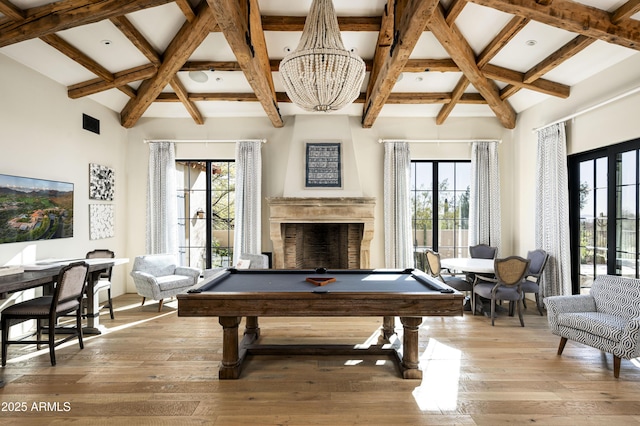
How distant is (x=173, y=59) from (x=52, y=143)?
1.89m

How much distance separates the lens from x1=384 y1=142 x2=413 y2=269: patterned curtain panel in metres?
6.24

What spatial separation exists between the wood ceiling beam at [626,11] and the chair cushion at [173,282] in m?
5.86

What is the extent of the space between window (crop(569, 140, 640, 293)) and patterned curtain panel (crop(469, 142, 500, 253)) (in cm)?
124

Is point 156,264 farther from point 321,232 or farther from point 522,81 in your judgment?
point 522,81

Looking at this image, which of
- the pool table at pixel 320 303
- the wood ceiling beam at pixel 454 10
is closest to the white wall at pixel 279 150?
the wood ceiling beam at pixel 454 10

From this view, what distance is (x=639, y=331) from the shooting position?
9.60 ft

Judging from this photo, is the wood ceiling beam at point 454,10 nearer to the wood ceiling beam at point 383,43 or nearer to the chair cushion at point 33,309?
the wood ceiling beam at point 383,43

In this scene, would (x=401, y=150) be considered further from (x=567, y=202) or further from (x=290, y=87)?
(x=290, y=87)

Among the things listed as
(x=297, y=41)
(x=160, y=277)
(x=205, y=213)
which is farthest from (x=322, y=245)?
(x=297, y=41)

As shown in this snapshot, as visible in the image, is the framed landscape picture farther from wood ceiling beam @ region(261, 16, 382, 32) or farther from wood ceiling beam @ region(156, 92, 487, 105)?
wood ceiling beam @ region(261, 16, 382, 32)

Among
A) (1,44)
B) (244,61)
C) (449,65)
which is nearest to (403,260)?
(449,65)

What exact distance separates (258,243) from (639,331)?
494 centimetres

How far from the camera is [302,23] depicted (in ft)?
14.5

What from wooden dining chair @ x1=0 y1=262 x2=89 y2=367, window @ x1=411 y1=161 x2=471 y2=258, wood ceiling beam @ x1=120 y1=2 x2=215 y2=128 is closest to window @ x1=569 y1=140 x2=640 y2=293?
window @ x1=411 y1=161 x2=471 y2=258
